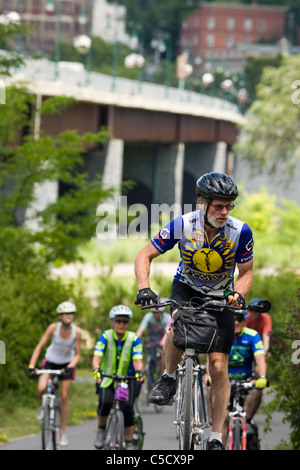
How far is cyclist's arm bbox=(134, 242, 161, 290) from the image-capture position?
6.92 metres

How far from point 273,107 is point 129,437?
4589 centimetres

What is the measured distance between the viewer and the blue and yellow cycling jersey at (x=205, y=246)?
22.7ft

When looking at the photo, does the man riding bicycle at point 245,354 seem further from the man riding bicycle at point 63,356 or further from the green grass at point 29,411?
the green grass at point 29,411

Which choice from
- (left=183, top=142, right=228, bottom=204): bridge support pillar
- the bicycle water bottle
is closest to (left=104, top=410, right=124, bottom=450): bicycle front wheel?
the bicycle water bottle

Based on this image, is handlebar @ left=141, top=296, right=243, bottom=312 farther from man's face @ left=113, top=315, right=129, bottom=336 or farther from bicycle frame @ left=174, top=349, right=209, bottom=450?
man's face @ left=113, top=315, right=129, bottom=336

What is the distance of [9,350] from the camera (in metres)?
18.7

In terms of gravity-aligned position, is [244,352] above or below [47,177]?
below

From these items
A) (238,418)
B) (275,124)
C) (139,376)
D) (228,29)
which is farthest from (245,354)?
(228,29)

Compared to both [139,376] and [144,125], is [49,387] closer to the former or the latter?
[139,376]

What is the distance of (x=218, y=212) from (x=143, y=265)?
25.1 inches

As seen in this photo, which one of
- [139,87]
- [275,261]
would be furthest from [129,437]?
[139,87]

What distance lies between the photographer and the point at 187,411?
6.78 meters

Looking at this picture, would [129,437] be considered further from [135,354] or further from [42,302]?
[42,302]

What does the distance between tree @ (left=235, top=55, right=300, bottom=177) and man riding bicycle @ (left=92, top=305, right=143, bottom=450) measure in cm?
4399
